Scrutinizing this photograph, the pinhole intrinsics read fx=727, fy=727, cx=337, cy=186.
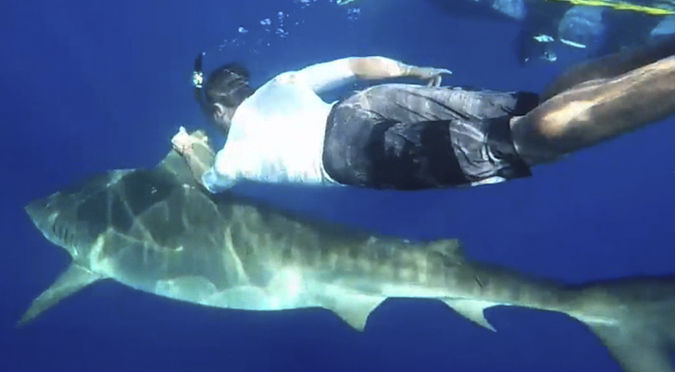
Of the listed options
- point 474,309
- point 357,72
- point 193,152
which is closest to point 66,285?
point 193,152

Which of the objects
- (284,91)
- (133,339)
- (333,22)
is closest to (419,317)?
(133,339)

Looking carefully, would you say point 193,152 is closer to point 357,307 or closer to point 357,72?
point 357,72

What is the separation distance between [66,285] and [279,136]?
321 cm

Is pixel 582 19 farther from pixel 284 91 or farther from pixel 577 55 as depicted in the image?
pixel 284 91

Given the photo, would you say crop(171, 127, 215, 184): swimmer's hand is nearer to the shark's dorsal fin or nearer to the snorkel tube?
the snorkel tube

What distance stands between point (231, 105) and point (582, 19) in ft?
26.3

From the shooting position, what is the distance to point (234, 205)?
655 centimetres

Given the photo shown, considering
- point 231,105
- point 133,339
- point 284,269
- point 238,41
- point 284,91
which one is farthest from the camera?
point 238,41

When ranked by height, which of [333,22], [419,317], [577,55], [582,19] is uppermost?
[333,22]

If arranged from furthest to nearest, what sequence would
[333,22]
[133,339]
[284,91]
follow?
[333,22], [133,339], [284,91]

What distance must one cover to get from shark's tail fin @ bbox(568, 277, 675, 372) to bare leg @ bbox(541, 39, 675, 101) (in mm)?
1271

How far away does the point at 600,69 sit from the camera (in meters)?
4.09

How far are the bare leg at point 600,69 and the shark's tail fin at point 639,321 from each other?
1271 millimetres

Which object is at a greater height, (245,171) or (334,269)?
(245,171)
